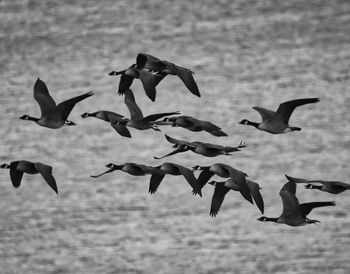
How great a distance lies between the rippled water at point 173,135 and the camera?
21734 millimetres

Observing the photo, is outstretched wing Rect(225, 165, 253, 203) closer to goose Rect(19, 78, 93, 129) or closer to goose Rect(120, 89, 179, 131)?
goose Rect(120, 89, 179, 131)

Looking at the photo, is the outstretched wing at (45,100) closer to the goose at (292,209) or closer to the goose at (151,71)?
the goose at (151,71)

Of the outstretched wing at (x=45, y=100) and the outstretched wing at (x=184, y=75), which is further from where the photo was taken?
the outstretched wing at (x=45, y=100)

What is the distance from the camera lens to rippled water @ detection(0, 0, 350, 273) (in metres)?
21.7


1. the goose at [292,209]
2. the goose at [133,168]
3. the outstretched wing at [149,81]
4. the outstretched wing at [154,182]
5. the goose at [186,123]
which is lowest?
the goose at [292,209]

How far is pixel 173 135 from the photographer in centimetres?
2584

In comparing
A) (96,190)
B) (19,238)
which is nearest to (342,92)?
(96,190)

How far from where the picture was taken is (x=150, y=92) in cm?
1305

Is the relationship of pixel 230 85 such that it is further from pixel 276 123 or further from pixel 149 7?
pixel 276 123

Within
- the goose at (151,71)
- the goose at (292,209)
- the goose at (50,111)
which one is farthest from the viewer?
the goose at (292,209)

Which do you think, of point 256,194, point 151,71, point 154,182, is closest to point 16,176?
point 154,182

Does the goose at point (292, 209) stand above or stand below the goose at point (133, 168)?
below

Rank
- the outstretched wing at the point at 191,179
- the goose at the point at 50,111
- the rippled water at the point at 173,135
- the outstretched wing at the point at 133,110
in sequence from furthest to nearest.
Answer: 1. the rippled water at the point at 173,135
2. the outstretched wing at the point at 133,110
3. the goose at the point at 50,111
4. the outstretched wing at the point at 191,179

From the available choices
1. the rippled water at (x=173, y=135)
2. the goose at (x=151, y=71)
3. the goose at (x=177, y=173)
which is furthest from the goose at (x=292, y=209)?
the rippled water at (x=173, y=135)
